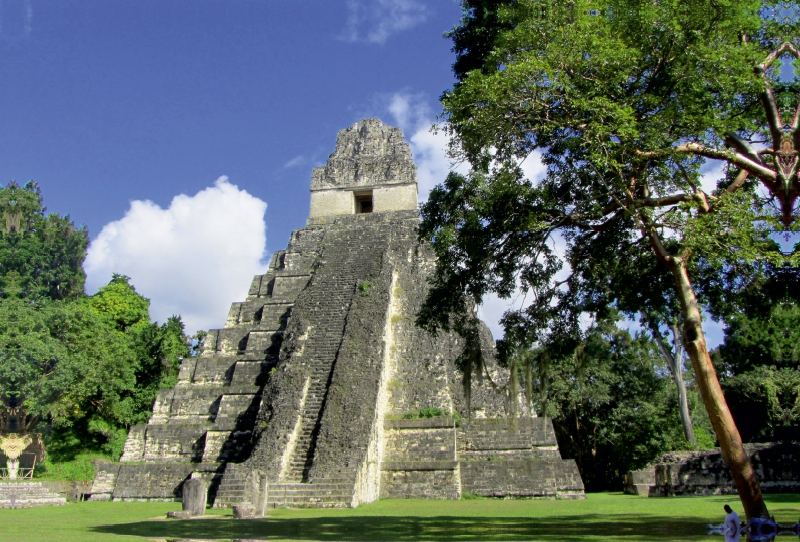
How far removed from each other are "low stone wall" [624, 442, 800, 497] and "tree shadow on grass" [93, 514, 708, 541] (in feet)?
21.7

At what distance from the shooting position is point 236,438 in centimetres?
1358

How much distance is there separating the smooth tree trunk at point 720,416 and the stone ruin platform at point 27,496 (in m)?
12.9

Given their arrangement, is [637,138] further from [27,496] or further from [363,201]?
[363,201]

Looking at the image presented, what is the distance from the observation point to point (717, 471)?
14.4 m

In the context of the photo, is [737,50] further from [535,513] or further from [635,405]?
[635,405]

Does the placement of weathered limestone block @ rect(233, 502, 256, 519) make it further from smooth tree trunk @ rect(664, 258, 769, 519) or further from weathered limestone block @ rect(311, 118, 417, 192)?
weathered limestone block @ rect(311, 118, 417, 192)

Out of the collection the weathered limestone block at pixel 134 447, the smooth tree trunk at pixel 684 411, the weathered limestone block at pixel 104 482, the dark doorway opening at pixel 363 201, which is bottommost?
the weathered limestone block at pixel 104 482

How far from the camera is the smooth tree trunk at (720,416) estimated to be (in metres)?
5.59

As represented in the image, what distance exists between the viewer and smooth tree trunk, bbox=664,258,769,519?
220 inches

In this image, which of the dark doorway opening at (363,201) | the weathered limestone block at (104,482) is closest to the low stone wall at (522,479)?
the weathered limestone block at (104,482)

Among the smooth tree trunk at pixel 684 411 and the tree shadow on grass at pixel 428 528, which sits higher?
the smooth tree trunk at pixel 684 411

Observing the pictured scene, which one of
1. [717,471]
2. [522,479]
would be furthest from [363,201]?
[717,471]

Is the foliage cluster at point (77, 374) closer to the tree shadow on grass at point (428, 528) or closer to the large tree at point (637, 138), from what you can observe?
the tree shadow on grass at point (428, 528)

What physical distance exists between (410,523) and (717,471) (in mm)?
9781
